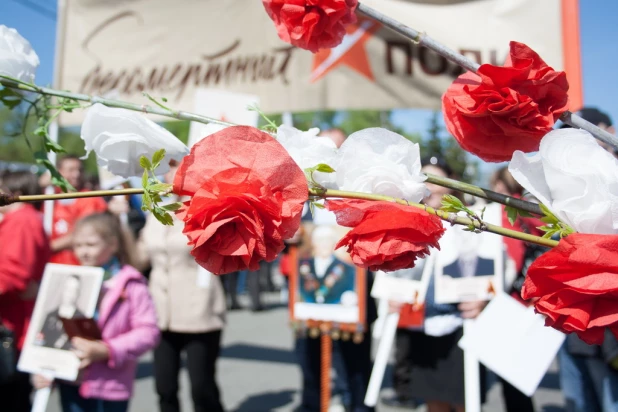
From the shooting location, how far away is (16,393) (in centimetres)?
333

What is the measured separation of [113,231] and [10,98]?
244 centimetres

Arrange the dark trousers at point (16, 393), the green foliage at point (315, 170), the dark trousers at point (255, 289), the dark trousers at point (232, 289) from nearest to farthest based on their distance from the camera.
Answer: the green foliage at point (315, 170) → the dark trousers at point (16, 393) → the dark trousers at point (255, 289) → the dark trousers at point (232, 289)

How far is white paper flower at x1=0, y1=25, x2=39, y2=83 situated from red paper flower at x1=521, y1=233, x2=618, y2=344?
0.83 metres

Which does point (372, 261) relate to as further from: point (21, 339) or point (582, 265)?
point (21, 339)

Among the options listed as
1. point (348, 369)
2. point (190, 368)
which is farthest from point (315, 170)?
point (348, 369)

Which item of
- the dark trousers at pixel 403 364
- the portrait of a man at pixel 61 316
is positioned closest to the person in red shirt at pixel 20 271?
the portrait of a man at pixel 61 316

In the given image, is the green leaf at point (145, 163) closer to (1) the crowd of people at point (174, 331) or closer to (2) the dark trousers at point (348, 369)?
(1) the crowd of people at point (174, 331)

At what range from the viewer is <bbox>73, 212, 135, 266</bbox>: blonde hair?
10.9ft

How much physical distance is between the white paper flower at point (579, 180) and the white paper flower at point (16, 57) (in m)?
0.77

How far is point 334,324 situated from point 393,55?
1.63m

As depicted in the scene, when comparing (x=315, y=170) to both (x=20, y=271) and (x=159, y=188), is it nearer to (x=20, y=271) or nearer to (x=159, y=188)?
(x=159, y=188)

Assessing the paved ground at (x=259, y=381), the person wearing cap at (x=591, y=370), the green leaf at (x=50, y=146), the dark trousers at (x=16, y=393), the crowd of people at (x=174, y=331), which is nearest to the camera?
the green leaf at (x=50, y=146)

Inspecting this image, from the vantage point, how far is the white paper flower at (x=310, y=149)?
853 mm

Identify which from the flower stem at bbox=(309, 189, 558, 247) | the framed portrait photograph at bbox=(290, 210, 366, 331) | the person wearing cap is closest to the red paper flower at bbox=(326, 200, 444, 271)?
the flower stem at bbox=(309, 189, 558, 247)
